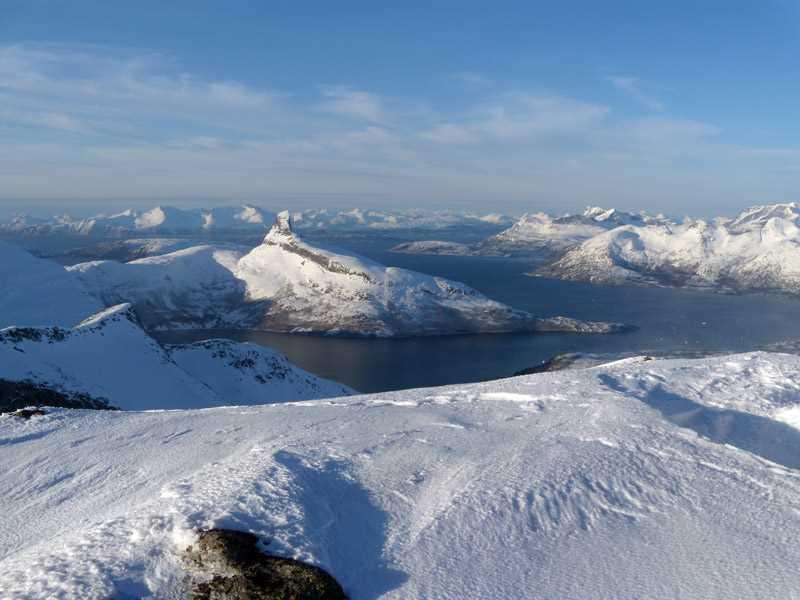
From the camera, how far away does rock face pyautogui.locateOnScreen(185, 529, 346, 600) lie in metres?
9.09

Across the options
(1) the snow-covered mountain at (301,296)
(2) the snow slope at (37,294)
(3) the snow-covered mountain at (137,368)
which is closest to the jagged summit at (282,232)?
(1) the snow-covered mountain at (301,296)

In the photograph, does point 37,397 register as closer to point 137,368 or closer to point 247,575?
point 137,368

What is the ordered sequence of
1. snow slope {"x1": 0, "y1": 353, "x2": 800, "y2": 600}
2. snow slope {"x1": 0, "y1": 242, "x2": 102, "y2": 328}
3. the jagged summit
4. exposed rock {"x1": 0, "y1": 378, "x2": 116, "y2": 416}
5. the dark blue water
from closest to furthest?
snow slope {"x1": 0, "y1": 353, "x2": 800, "y2": 600}
exposed rock {"x1": 0, "y1": 378, "x2": 116, "y2": 416}
snow slope {"x1": 0, "y1": 242, "x2": 102, "y2": 328}
the dark blue water
the jagged summit

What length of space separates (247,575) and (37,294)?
107m

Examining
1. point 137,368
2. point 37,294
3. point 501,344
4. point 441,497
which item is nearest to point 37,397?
point 137,368

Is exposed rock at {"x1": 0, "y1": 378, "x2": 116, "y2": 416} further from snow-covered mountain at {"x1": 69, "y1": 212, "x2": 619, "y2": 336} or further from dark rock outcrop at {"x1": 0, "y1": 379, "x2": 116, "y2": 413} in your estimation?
snow-covered mountain at {"x1": 69, "y1": 212, "x2": 619, "y2": 336}

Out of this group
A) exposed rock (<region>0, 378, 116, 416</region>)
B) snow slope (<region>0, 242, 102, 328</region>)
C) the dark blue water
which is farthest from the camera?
the dark blue water

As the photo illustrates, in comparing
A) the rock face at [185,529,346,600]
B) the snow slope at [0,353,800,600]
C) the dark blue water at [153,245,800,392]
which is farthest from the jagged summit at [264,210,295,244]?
the rock face at [185,529,346,600]

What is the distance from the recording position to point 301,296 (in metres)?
164

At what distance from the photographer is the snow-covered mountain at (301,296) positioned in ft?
483

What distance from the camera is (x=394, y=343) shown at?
132 meters

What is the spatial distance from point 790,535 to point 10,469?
18.9 metres

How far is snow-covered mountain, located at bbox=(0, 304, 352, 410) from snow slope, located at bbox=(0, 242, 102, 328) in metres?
35.8

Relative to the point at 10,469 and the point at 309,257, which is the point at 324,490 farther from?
the point at 309,257
